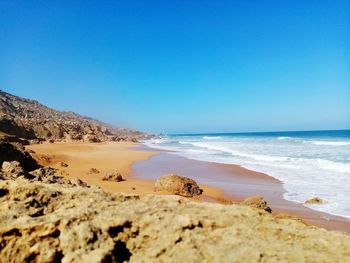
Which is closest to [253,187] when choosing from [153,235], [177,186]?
[177,186]

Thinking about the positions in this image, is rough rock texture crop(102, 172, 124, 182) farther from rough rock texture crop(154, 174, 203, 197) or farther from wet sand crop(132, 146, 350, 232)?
wet sand crop(132, 146, 350, 232)

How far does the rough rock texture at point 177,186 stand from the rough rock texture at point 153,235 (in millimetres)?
8481

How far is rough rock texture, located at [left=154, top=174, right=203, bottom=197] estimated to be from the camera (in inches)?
466

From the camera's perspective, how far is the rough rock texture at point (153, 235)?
2.68 m

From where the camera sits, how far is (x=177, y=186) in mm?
11945

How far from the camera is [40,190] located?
3.57 metres

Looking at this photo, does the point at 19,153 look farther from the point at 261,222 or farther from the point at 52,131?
the point at 52,131

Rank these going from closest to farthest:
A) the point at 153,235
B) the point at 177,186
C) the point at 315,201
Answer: the point at 153,235 < the point at 315,201 < the point at 177,186

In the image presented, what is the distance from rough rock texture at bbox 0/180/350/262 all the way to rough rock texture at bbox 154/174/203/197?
8.48 m

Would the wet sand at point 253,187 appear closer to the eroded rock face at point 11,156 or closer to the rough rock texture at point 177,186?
the rough rock texture at point 177,186

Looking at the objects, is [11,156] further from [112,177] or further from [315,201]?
[315,201]

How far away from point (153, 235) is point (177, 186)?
9075 mm

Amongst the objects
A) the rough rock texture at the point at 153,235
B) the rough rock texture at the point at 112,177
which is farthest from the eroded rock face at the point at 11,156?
the rough rock texture at the point at 153,235

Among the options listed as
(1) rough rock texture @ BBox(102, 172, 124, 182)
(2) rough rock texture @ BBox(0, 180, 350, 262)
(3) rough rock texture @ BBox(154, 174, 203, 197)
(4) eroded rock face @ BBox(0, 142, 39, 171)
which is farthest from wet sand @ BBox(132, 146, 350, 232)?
(2) rough rock texture @ BBox(0, 180, 350, 262)
